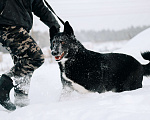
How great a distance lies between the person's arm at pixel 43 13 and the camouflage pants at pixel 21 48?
0.60 metres

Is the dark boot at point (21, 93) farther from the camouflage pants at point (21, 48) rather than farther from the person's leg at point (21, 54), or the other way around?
the camouflage pants at point (21, 48)

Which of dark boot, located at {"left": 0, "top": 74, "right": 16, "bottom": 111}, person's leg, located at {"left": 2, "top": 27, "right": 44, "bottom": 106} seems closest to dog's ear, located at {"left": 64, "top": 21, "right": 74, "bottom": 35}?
person's leg, located at {"left": 2, "top": 27, "right": 44, "bottom": 106}

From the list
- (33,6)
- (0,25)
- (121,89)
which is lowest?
(121,89)

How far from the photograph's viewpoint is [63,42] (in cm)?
272

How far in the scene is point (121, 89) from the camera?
2855mm

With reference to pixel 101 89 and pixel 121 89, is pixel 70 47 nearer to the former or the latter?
pixel 101 89

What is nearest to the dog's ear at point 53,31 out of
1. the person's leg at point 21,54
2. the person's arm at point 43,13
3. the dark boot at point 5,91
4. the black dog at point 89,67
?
the black dog at point 89,67

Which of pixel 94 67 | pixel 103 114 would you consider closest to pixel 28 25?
pixel 94 67

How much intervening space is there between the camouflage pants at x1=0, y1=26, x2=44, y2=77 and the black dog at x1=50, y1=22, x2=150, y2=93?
300 millimetres

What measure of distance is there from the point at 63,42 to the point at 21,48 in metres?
0.68

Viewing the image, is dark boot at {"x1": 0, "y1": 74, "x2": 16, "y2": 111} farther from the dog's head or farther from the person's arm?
the person's arm

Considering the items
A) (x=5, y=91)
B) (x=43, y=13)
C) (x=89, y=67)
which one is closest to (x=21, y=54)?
(x=5, y=91)

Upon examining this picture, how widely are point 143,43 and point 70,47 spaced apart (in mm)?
4027

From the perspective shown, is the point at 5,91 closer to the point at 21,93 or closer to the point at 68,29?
the point at 21,93
